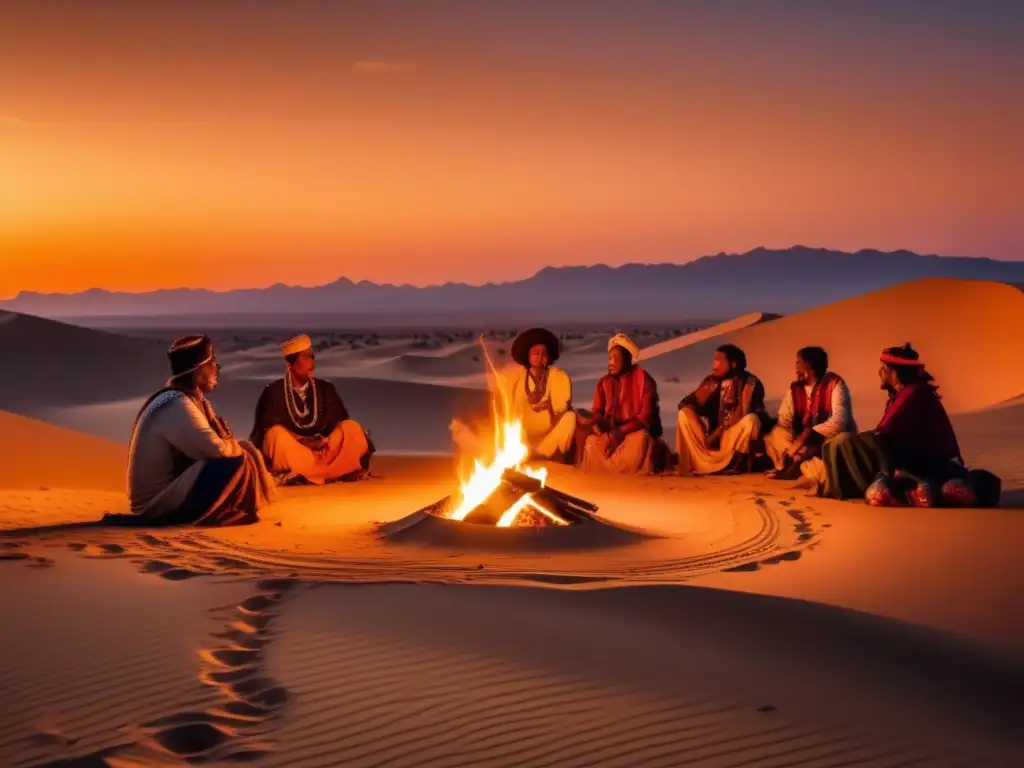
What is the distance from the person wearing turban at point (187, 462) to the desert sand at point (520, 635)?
32 centimetres

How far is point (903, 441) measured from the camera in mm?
12273

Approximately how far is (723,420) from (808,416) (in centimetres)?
118

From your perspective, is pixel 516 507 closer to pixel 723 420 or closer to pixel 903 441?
pixel 903 441

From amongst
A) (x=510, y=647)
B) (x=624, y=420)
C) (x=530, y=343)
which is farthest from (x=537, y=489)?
(x=530, y=343)

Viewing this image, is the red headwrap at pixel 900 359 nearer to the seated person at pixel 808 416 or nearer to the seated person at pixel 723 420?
the seated person at pixel 808 416

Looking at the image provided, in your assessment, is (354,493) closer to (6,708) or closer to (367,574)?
(367,574)

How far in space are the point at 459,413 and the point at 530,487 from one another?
1759 centimetres

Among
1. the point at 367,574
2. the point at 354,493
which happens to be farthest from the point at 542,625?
the point at 354,493

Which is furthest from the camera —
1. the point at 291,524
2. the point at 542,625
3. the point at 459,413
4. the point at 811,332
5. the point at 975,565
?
the point at 811,332

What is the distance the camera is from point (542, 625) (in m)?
7.41

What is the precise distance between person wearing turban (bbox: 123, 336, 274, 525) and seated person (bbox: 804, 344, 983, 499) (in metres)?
5.39

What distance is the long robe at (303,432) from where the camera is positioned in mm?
14664

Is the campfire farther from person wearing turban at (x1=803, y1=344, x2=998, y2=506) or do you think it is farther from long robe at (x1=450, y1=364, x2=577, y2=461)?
long robe at (x1=450, y1=364, x2=577, y2=461)

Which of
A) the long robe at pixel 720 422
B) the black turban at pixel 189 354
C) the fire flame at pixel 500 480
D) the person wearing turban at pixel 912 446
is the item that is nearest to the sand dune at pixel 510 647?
the fire flame at pixel 500 480
